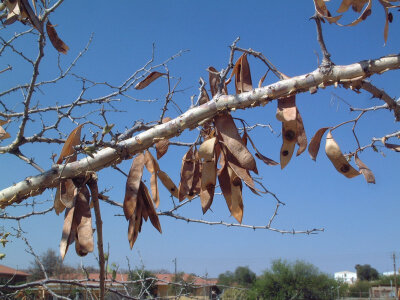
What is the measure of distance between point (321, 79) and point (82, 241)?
0.85m

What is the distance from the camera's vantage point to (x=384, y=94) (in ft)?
4.26

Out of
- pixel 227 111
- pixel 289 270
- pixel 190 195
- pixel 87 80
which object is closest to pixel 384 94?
pixel 227 111

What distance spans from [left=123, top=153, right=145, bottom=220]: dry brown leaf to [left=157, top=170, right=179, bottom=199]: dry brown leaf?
11cm

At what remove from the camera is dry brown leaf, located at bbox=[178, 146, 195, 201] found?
135 cm

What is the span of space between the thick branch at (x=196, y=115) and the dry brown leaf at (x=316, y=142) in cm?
21

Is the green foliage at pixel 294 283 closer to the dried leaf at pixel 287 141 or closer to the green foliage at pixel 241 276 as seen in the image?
the green foliage at pixel 241 276

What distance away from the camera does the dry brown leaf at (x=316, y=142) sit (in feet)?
4.38

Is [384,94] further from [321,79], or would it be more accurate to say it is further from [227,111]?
[227,111]

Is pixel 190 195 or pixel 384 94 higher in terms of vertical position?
pixel 384 94

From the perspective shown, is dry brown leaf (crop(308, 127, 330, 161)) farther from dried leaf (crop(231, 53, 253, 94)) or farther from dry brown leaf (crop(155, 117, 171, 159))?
dry brown leaf (crop(155, 117, 171, 159))

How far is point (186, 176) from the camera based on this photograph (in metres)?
1.36

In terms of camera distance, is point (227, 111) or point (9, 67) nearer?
point (227, 111)

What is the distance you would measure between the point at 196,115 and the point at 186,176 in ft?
0.77

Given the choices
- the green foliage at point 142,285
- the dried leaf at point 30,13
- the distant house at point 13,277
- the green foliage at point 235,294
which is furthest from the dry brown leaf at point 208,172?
the green foliage at point 235,294
